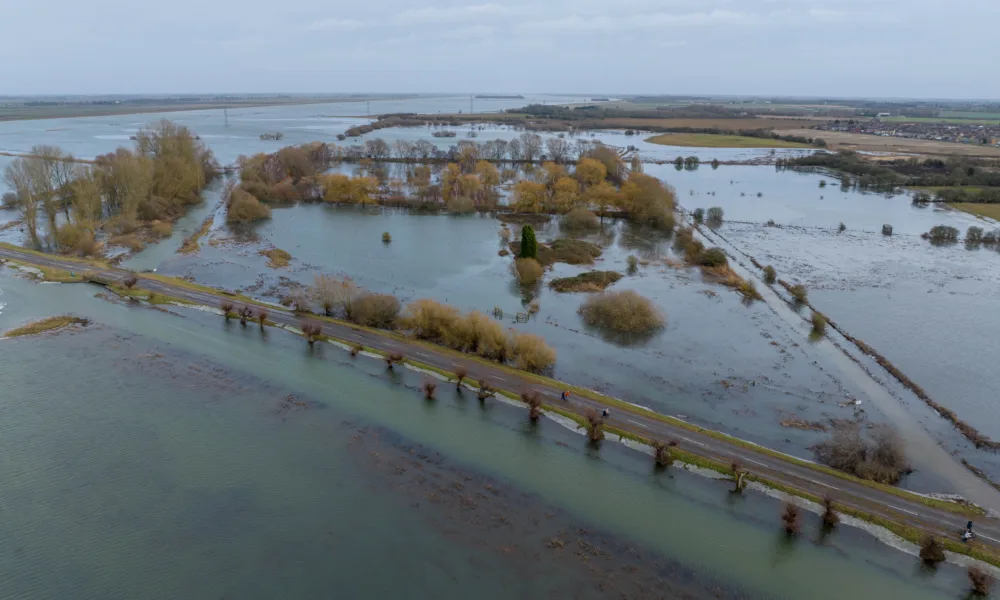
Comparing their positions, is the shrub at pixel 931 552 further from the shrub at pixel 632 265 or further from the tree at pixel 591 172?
the tree at pixel 591 172

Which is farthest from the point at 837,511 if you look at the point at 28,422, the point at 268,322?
the point at 28,422

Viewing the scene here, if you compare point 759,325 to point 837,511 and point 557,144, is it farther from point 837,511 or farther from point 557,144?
point 557,144

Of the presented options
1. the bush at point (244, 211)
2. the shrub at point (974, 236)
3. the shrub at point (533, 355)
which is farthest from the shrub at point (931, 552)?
the bush at point (244, 211)

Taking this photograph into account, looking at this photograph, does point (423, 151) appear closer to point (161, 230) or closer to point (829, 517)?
point (161, 230)

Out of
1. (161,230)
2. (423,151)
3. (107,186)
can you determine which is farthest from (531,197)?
(107,186)

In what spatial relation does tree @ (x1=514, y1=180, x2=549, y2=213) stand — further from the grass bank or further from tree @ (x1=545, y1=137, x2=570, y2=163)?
the grass bank

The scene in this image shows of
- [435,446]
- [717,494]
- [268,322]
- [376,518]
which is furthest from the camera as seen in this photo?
[268,322]
